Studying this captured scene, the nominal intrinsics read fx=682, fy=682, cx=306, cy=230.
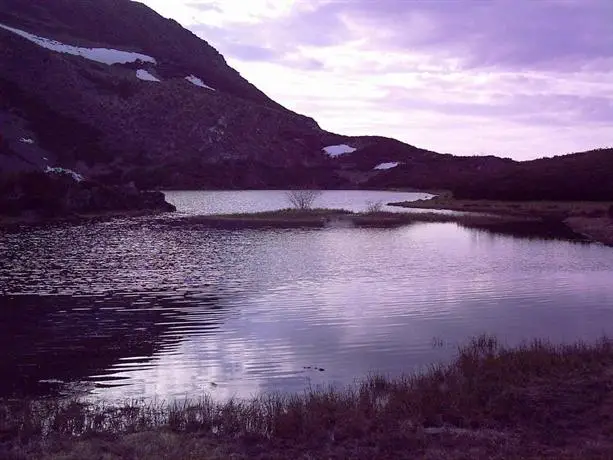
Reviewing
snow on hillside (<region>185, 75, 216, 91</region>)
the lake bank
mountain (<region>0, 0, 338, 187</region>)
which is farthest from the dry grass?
snow on hillside (<region>185, 75, 216, 91</region>)

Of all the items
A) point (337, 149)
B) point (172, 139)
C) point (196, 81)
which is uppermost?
point (196, 81)

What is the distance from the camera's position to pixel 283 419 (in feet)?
30.7

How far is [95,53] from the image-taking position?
575 ft

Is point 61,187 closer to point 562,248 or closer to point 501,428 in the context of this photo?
point 562,248

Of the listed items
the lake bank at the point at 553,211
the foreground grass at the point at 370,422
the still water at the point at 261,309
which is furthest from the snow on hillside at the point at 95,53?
the foreground grass at the point at 370,422

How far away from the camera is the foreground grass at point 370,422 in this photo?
8234 mm

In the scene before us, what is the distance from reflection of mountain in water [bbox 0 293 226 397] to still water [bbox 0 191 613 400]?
0.06m

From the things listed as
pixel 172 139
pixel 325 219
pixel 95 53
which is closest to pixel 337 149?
pixel 172 139

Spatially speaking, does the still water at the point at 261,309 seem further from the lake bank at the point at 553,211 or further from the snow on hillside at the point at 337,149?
the snow on hillside at the point at 337,149

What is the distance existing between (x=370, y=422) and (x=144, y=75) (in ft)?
548

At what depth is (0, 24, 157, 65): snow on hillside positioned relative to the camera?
159 meters

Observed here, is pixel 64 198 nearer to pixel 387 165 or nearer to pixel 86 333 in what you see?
pixel 86 333

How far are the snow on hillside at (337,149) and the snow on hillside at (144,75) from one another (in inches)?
1953

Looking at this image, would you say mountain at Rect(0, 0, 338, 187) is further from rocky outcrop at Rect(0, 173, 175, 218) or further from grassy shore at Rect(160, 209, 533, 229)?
grassy shore at Rect(160, 209, 533, 229)
